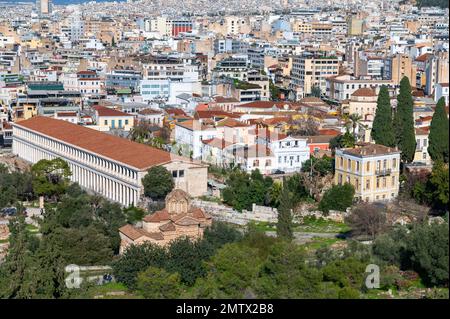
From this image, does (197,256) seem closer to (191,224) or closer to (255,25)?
(191,224)

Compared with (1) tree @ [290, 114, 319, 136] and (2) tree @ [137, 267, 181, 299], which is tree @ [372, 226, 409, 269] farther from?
(1) tree @ [290, 114, 319, 136]

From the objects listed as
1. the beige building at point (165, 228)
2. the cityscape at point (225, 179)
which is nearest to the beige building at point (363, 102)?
the cityscape at point (225, 179)

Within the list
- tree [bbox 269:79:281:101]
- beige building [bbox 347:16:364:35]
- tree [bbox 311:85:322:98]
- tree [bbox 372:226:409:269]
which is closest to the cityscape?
tree [bbox 372:226:409:269]

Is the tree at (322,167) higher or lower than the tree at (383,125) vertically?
lower

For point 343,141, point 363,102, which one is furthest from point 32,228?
point 363,102

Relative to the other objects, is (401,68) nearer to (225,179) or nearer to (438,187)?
(225,179)

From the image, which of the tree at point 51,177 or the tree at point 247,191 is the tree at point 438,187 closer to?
the tree at point 247,191

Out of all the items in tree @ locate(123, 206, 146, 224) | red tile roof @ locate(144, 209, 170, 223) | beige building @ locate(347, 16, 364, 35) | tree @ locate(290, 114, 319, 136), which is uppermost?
beige building @ locate(347, 16, 364, 35)
